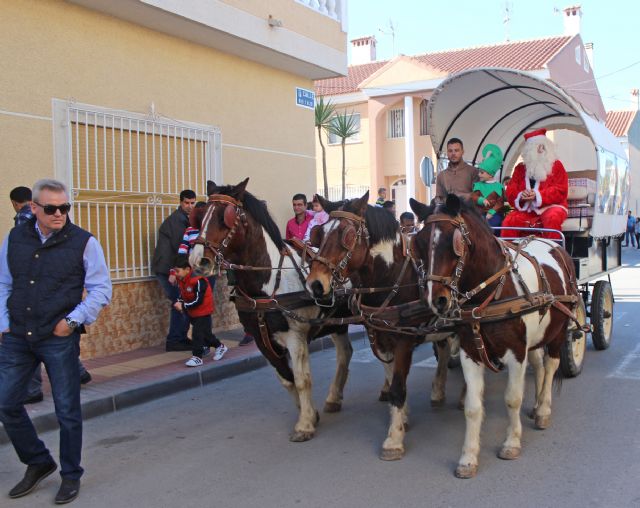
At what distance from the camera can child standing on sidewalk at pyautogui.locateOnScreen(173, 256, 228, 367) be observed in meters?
7.52

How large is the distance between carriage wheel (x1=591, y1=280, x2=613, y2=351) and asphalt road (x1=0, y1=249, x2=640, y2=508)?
2.98 ft

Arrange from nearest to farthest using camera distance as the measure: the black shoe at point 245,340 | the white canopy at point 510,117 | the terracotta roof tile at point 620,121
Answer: the white canopy at point 510,117, the black shoe at point 245,340, the terracotta roof tile at point 620,121

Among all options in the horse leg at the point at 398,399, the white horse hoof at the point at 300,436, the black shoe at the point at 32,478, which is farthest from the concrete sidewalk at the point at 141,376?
the horse leg at the point at 398,399

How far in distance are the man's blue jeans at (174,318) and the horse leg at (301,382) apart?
11.8ft

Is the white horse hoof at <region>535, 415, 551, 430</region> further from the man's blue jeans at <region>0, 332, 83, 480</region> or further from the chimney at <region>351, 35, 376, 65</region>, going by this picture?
the chimney at <region>351, 35, 376, 65</region>

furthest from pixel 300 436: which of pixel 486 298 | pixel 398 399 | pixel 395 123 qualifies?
pixel 395 123

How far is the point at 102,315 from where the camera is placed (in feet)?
26.7

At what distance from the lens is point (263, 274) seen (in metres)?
5.22

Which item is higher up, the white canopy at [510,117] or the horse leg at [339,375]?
the white canopy at [510,117]

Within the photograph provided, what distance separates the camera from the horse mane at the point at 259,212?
522 centimetres

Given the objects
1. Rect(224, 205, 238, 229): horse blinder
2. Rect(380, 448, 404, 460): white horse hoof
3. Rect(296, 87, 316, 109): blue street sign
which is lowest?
Rect(380, 448, 404, 460): white horse hoof

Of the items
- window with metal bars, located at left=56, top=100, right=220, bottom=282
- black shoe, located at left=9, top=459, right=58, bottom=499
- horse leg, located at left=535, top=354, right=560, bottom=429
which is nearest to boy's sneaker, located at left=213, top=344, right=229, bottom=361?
window with metal bars, located at left=56, top=100, right=220, bottom=282

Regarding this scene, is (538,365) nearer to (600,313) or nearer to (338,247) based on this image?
A: (338,247)

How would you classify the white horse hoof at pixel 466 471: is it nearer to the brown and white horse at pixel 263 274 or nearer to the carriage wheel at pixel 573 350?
the brown and white horse at pixel 263 274
